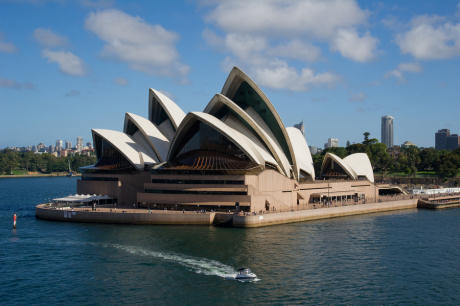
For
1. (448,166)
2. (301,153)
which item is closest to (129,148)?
(301,153)

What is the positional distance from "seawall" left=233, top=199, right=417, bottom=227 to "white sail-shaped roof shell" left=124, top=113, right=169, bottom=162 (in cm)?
2268

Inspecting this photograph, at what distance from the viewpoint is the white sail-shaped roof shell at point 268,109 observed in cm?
6519

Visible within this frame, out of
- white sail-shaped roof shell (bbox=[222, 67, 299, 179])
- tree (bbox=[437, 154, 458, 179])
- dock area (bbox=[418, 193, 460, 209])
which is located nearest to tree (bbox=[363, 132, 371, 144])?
tree (bbox=[437, 154, 458, 179])

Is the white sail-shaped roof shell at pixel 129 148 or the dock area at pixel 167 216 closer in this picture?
the dock area at pixel 167 216

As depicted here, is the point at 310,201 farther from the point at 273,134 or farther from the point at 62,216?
the point at 62,216

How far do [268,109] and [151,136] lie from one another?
20.4 metres

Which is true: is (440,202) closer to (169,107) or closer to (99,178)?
(169,107)

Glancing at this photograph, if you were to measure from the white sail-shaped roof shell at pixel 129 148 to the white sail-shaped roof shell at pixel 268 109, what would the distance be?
1666cm

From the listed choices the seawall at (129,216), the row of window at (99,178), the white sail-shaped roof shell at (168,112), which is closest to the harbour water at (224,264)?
the seawall at (129,216)

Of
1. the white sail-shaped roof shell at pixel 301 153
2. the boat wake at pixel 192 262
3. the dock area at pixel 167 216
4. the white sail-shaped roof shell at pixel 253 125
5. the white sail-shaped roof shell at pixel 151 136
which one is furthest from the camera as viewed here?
the white sail-shaped roof shell at pixel 301 153

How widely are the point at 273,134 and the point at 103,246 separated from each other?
35207 millimetres

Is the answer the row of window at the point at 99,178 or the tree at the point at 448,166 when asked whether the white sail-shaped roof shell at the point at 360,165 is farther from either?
the row of window at the point at 99,178

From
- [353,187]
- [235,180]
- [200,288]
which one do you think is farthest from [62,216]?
[353,187]

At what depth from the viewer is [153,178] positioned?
62.8 m
